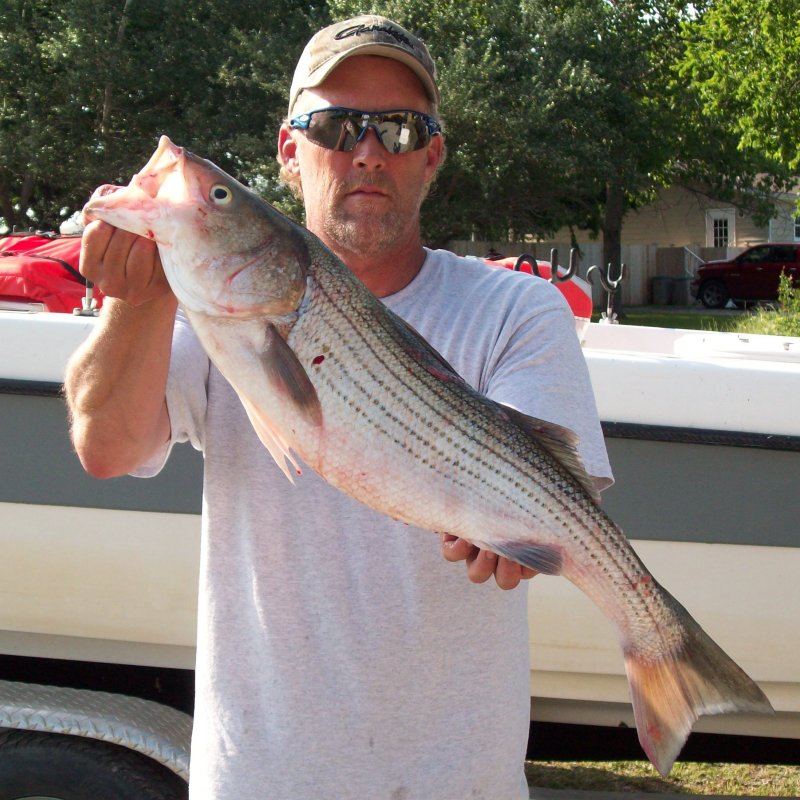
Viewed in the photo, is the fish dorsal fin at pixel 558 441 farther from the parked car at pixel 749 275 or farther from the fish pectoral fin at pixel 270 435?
the parked car at pixel 749 275

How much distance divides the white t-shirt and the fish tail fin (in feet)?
0.93

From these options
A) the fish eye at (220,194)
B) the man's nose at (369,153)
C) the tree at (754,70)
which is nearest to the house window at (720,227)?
the tree at (754,70)

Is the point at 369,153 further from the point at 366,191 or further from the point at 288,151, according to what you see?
the point at 288,151

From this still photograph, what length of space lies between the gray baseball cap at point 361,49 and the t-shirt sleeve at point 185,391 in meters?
0.64

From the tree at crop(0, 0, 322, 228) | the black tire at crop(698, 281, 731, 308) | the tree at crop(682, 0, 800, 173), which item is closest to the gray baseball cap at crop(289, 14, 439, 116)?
the tree at crop(682, 0, 800, 173)

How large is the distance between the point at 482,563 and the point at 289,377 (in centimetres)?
50

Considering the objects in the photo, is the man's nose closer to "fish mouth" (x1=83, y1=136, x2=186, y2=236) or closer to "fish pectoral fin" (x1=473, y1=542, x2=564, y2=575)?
"fish mouth" (x1=83, y1=136, x2=186, y2=236)

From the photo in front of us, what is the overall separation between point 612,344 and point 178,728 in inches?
116

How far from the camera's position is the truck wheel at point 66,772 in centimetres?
320

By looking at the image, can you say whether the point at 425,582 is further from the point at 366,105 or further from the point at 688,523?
the point at 688,523

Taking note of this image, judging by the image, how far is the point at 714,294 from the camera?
3266cm

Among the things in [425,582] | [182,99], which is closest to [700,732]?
[425,582]

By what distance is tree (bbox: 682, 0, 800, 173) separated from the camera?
19812 mm

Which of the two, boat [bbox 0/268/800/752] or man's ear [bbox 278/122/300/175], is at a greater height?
man's ear [bbox 278/122/300/175]
